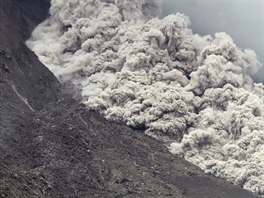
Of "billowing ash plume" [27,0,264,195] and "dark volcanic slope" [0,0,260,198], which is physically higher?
"billowing ash plume" [27,0,264,195]

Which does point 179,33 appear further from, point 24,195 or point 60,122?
point 24,195

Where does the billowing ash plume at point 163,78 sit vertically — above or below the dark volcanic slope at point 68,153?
above

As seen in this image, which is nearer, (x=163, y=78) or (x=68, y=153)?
(x=68, y=153)

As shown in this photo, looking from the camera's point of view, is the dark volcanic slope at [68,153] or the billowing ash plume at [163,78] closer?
the dark volcanic slope at [68,153]

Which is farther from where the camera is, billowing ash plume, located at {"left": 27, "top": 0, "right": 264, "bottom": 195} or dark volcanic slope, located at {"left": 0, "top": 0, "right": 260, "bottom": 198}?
billowing ash plume, located at {"left": 27, "top": 0, "right": 264, "bottom": 195}

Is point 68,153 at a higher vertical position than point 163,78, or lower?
lower
